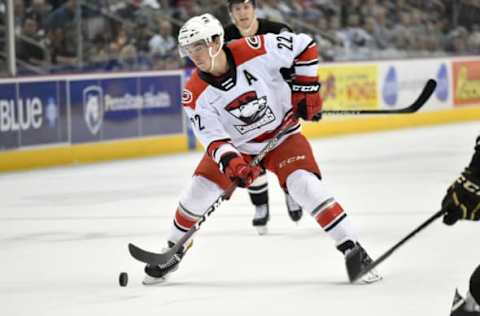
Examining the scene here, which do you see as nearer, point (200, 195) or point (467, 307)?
point (467, 307)

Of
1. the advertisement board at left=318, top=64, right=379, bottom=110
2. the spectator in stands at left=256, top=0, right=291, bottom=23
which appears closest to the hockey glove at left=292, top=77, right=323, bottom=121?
the advertisement board at left=318, top=64, right=379, bottom=110

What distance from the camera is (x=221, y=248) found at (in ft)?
18.6

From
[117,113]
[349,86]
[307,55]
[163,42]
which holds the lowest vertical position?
[349,86]

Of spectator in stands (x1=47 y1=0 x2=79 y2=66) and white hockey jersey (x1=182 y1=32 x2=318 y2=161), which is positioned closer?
white hockey jersey (x1=182 y1=32 x2=318 y2=161)

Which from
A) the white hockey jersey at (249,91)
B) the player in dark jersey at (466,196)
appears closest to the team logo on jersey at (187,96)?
the white hockey jersey at (249,91)

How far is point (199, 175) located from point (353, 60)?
8.02 meters

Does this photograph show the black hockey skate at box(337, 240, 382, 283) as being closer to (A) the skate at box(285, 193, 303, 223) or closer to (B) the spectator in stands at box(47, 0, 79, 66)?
(A) the skate at box(285, 193, 303, 223)

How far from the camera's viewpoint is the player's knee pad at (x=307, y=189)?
4.66 metres

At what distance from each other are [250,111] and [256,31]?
4.71ft

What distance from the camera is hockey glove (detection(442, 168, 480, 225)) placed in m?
3.01

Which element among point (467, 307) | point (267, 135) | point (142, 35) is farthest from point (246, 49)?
point (142, 35)

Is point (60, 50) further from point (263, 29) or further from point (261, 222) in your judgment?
point (261, 222)

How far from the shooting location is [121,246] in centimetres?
580

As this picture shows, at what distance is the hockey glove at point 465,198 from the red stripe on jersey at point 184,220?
76.3 inches
